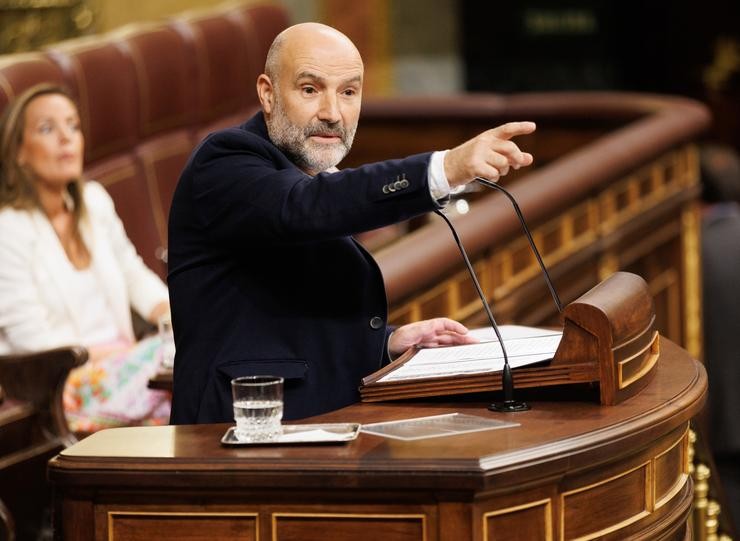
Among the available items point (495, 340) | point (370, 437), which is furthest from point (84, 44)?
point (370, 437)

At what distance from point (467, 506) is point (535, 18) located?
280 inches

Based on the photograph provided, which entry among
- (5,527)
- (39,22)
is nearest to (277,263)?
(5,527)

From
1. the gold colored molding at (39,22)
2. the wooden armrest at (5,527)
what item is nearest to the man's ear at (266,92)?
the wooden armrest at (5,527)

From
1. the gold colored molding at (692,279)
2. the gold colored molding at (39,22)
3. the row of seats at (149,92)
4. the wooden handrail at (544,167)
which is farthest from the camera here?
the gold colored molding at (39,22)

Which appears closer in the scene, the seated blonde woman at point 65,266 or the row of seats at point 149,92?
the seated blonde woman at point 65,266

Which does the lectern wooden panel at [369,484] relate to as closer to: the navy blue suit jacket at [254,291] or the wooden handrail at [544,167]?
the navy blue suit jacket at [254,291]

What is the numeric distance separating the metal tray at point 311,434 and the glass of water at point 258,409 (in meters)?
0.02

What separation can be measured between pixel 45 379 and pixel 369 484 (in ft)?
7.10

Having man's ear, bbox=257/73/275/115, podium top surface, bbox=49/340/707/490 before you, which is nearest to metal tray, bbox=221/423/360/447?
podium top surface, bbox=49/340/707/490

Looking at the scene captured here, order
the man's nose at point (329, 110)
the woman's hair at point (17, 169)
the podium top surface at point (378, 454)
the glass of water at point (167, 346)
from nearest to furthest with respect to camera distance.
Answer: the podium top surface at point (378, 454)
the man's nose at point (329, 110)
the glass of water at point (167, 346)
the woman's hair at point (17, 169)

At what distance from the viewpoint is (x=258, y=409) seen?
214 centimetres

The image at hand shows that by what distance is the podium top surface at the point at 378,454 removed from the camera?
201 centimetres

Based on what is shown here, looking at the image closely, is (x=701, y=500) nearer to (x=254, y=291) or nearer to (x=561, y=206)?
(x=254, y=291)

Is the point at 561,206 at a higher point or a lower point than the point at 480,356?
lower
